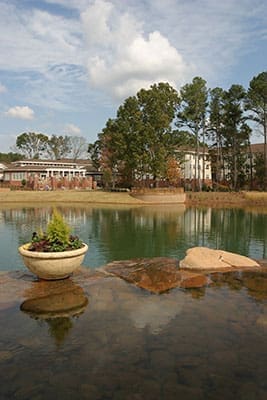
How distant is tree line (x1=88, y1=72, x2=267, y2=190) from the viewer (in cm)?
4212

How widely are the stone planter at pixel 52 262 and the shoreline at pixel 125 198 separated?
102 ft

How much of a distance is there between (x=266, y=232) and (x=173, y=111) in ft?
87.6

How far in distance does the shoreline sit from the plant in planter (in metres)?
30.9

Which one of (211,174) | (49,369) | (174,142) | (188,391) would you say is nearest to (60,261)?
(49,369)

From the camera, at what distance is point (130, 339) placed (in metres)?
5.20

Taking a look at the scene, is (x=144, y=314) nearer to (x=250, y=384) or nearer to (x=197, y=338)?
(x=197, y=338)

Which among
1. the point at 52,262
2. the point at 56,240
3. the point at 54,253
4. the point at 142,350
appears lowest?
the point at 142,350

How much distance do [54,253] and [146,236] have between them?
1155 cm

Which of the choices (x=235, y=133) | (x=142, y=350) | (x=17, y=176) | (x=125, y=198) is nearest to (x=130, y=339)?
(x=142, y=350)

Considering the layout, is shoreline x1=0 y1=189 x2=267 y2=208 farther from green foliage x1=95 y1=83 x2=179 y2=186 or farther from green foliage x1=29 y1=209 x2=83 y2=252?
green foliage x1=29 y1=209 x2=83 y2=252

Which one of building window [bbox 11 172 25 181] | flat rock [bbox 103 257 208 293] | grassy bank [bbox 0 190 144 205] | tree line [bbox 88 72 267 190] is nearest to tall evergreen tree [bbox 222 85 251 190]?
tree line [bbox 88 72 267 190]

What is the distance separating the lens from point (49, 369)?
4.39 meters

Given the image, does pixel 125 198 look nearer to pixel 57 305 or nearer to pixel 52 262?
pixel 52 262

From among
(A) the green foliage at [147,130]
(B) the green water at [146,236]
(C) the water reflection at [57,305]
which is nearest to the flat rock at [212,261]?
(C) the water reflection at [57,305]
